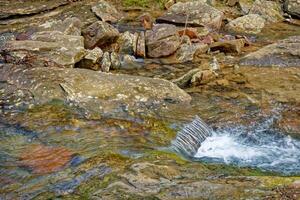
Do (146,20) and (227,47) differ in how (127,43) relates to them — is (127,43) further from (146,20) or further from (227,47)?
(146,20)

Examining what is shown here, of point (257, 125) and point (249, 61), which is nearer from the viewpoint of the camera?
point (257, 125)

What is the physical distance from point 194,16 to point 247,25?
1.92 metres

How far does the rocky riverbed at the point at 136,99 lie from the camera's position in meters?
5.42

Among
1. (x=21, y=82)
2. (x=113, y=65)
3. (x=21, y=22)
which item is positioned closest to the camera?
(x=21, y=82)

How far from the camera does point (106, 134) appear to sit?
7.47 meters

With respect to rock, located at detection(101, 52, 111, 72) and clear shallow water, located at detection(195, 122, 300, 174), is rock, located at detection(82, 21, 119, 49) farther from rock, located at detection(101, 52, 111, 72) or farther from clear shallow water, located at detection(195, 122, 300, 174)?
clear shallow water, located at detection(195, 122, 300, 174)

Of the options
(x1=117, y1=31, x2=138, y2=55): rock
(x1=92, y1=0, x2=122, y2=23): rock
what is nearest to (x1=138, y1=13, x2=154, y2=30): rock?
(x1=92, y1=0, x2=122, y2=23): rock

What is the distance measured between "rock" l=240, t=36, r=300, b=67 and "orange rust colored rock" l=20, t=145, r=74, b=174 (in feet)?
22.9

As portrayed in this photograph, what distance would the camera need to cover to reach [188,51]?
1345 cm

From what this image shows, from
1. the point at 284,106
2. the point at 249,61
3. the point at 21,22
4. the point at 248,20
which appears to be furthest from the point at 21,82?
the point at 248,20

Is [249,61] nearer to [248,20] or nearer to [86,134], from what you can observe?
[248,20]

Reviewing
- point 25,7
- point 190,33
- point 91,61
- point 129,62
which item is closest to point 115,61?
point 129,62

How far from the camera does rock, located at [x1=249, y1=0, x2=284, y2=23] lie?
18.2 metres

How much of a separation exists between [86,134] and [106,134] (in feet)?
1.04
